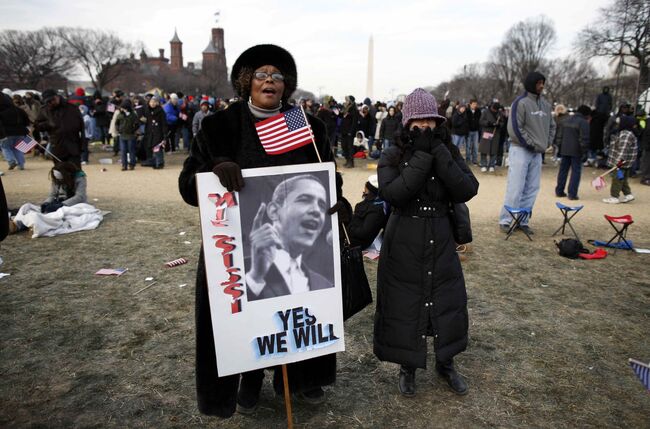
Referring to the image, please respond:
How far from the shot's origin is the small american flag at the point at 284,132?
2.49m

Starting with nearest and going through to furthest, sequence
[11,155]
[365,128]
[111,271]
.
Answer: [111,271] < [11,155] < [365,128]

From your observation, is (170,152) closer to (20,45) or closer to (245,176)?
(245,176)

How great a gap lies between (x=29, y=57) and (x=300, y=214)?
64938 mm

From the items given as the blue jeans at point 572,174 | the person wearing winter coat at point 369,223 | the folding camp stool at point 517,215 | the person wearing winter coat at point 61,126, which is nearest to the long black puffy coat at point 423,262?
the person wearing winter coat at point 369,223

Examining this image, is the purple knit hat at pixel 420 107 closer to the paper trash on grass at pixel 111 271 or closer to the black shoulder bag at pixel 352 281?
the black shoulder bag at pixel 352 281

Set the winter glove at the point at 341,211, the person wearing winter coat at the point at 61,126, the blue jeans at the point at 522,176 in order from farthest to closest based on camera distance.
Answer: the person wearing winter coat at the point at 61,126, the blue jeans at the point at 522,176, the winter glove at the point at 341,211

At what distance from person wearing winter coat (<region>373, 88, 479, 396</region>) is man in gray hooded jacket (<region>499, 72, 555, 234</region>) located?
14.2 ft

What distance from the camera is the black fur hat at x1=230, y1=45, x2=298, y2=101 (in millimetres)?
2672

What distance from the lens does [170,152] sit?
1797 cm

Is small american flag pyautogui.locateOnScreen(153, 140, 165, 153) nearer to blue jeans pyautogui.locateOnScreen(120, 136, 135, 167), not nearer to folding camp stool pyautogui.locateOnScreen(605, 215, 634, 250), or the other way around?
blue jeans pyautogui.locateOnScreen(120, 136, 135, 167)

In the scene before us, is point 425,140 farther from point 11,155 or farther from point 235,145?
point 11,155

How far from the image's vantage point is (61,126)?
8156mm

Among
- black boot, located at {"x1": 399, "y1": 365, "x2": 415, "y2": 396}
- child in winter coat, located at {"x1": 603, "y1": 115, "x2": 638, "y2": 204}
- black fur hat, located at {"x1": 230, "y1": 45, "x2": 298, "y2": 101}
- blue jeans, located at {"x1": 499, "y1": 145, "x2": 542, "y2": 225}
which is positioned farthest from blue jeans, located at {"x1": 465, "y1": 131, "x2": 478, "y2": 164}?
black fur hat, located at {"x1": 230, "y1": 45, "x2": 298, "y2": 101}

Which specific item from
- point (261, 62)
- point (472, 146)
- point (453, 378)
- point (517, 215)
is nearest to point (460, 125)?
point (472, 146)
